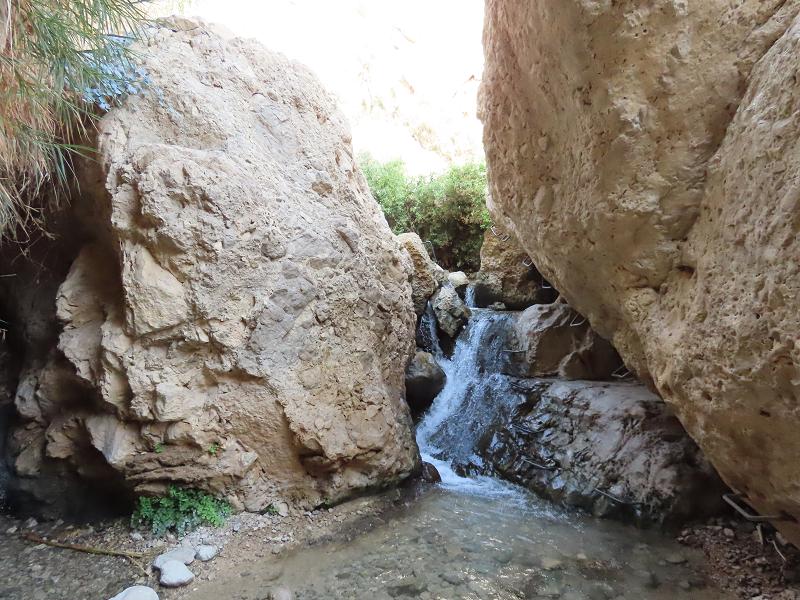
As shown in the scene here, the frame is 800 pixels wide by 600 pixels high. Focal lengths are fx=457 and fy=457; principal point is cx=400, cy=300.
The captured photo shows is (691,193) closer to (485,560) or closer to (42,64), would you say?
(485,560)

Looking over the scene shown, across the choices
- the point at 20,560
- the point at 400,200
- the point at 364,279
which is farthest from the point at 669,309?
the point at 400,200

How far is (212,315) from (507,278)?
5411 millimetres

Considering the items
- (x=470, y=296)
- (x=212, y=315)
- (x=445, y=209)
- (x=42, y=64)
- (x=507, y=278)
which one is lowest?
(x=212, y=315)

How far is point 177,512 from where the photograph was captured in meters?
3.54

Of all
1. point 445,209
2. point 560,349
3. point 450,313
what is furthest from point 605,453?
point 445,209

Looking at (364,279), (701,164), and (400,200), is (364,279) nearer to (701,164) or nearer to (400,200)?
(701,164)

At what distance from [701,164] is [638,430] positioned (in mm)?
2413

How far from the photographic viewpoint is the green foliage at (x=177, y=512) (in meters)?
3.50

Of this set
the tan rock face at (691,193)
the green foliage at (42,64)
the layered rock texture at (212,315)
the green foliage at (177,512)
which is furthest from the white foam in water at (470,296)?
the green foliage at (42,64)

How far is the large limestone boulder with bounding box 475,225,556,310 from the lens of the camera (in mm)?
7660

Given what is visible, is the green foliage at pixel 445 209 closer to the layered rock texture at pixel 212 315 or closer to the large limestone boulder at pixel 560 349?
the large limestone boulder at pixel 560 349

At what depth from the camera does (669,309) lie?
2834mm

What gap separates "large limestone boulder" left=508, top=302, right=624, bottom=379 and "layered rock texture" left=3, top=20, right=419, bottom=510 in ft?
6.64

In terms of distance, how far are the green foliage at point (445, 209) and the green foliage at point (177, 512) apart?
7.27 metres
